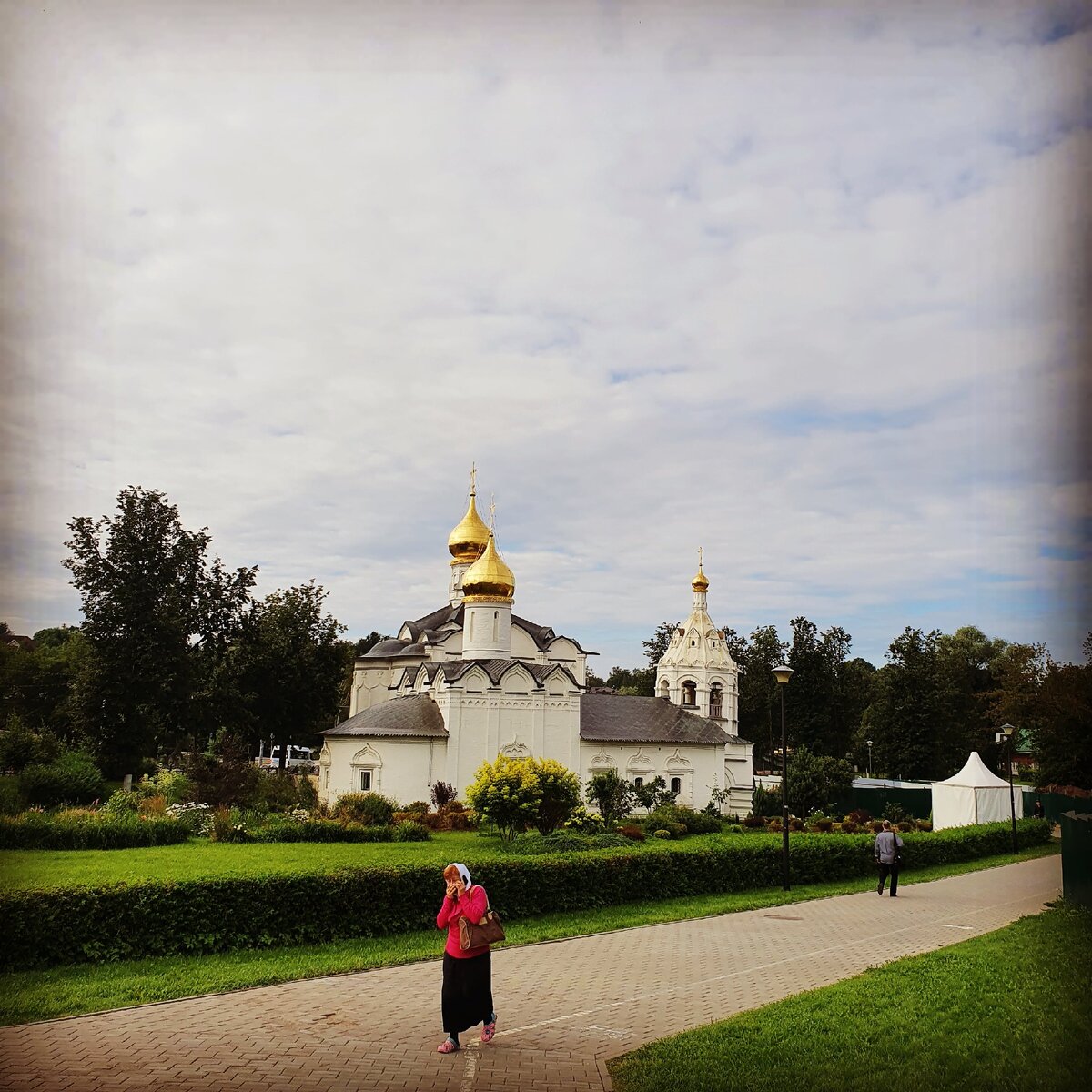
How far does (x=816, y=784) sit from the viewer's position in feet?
116

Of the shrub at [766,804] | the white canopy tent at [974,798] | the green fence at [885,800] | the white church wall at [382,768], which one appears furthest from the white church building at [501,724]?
the white canopy tent at [974,798]

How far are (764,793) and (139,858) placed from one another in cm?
2679

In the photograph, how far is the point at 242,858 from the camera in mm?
16734

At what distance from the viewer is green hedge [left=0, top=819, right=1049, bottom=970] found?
10367 millimetres

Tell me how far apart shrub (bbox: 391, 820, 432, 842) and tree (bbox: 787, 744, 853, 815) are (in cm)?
1765

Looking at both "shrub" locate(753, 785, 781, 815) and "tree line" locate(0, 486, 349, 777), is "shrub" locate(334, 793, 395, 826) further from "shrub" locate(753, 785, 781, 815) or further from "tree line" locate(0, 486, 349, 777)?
"shrub" locate(753, 785, 781, 815)

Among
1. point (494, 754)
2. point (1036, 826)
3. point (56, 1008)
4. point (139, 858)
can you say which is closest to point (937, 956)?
point (56, 1008)

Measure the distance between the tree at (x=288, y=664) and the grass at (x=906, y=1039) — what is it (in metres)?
33.4

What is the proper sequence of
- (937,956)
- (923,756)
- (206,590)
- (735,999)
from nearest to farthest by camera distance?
(735,999) → (937,956) → (206,590) → (923,756)

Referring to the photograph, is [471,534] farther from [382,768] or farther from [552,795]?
[552,795]

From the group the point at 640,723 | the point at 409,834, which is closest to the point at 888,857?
the point at 409,834

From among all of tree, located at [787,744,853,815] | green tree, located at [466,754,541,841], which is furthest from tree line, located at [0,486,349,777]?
tree, located at [787,744,853,815]

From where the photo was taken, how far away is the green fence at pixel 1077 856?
484 inches

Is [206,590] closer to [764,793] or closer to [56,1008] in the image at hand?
[764,793]
